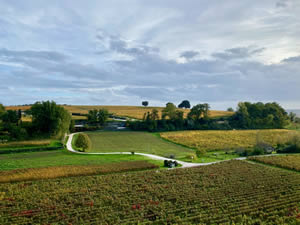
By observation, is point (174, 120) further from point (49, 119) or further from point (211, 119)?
point (49, 119)

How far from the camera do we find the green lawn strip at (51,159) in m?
35.3

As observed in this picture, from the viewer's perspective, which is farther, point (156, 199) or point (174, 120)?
point (174, 120)

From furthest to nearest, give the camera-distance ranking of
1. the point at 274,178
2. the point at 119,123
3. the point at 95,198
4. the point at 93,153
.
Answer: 1. the point at 119,123
2. the point at 93,153
3. the point at 274,178
4. the point at 95,198

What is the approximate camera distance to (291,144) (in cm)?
5281

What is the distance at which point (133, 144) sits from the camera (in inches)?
2293

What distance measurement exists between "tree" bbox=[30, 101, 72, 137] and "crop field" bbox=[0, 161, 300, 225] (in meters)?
32.8

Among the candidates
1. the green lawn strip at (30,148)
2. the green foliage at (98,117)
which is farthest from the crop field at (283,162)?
the green foliage at (98,117)

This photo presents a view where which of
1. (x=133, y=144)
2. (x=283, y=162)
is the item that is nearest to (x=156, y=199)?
(x=283, y=162)

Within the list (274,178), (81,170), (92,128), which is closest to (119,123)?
(92,128)

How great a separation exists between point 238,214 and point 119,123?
6670 centimetres

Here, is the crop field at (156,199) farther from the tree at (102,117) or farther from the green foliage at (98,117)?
the green foliage at (98,117)

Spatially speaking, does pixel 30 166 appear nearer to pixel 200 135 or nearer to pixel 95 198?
pixel 95 198

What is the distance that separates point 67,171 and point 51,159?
982 cm

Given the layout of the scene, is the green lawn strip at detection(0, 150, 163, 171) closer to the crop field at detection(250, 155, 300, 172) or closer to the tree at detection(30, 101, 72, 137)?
the tree at detection(30, 101, 72, 137)
